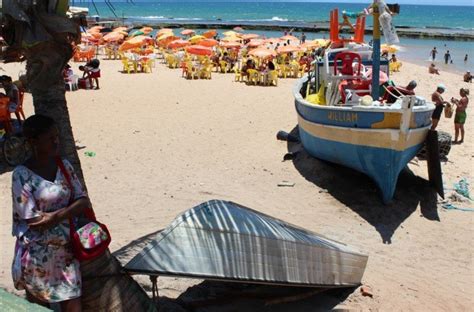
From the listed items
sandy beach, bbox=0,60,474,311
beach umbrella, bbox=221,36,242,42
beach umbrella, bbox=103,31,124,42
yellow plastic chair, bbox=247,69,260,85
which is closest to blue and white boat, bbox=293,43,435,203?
sandy beach, bbox=0,60,474,311

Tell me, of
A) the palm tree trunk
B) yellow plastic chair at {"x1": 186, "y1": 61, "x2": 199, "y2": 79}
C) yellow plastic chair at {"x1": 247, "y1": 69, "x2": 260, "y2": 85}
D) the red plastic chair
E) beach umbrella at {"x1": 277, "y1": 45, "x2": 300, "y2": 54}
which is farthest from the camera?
beach umbrella at {"x1": 277, "y1": 45, "x2": 300, "y2": 54}

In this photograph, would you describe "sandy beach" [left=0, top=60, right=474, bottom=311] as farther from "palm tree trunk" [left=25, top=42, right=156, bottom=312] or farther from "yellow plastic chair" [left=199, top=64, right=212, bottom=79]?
"yellow plastic chair" [left=199, top=64, right=212, bottom=79]

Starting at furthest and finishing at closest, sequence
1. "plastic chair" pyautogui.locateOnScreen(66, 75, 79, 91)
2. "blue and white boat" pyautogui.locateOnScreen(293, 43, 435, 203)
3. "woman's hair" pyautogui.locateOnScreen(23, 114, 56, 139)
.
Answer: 1. "plastic chair" pyautogui.locateOnScreen(66, 75, 79, 91)
2. "blue and white boat" pyautogui.locateOnScreen(293, 43, 435, 203)
3. "woman's hair" pyautogui.locateOnScreen(23, 114, 56, 139)

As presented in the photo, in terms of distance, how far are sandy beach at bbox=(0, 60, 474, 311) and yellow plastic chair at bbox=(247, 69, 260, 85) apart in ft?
Answer: 17.0

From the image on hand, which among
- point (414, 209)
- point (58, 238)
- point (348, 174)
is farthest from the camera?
point (348, 174)

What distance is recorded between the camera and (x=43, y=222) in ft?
9.66

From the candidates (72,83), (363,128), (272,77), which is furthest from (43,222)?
(272,77)

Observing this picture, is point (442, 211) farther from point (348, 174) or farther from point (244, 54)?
point (244, 54)

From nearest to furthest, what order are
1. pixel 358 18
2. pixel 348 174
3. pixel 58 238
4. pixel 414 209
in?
pixel 58 238 < pixel 414 209 < pixel 348 174 < pixel 358 18

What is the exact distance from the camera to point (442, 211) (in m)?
7.94

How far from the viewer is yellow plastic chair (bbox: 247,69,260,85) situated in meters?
19.3

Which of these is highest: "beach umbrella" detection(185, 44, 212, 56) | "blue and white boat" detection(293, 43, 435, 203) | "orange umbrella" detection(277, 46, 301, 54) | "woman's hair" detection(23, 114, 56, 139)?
"woman's hair" detection(23, 114, 56, 139)

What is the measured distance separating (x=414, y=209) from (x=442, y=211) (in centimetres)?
43

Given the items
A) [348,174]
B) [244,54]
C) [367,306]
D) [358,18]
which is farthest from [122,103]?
[244,54]
